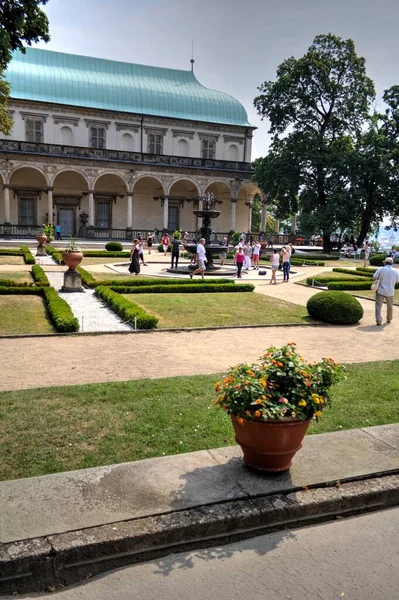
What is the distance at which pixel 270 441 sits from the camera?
15.3ft

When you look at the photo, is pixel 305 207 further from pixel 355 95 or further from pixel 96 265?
pixel 96 265

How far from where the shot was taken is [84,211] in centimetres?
4872

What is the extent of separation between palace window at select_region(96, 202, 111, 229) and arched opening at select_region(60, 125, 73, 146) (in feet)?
20.3

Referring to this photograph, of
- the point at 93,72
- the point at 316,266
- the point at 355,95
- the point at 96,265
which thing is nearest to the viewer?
the point at 96,265

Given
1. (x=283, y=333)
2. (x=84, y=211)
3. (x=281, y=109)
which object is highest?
(x=281, y=109)

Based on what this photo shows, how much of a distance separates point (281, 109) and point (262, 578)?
45.7 m

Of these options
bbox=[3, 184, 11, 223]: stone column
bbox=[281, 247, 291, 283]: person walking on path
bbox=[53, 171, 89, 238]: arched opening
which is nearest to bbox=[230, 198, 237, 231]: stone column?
bbox=[53, 171, 89, 238]: arched opening

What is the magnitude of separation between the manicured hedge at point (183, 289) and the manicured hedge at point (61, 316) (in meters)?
3.57

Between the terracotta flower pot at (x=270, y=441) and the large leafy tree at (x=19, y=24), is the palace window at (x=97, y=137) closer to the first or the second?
the large leafy tree at (x=19, y=24)

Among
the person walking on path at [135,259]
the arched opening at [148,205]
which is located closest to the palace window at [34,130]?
the arched opening at [148,205]

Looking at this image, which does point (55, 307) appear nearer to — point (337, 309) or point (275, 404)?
point (337, 309)

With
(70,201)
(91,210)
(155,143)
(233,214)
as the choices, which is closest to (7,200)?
(70,201)

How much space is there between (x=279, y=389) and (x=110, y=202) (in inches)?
1865

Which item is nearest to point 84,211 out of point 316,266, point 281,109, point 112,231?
point 112,231
